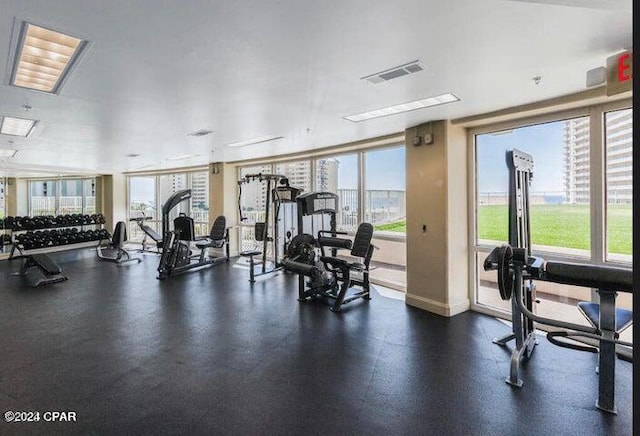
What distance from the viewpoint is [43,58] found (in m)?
2.36

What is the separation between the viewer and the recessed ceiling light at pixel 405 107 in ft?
10.7

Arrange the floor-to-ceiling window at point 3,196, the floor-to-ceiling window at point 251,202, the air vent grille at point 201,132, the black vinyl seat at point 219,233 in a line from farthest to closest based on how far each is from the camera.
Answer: the floor-to-ceiling window at point 3,196 → the black vinyl seat at point 219,233 → the floor-to-ceiling window at point 251,202 → the air vent grille at point 201,132

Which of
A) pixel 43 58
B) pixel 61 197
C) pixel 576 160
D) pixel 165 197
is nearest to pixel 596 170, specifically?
pixel 576 160

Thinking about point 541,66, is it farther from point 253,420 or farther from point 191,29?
point 253,420

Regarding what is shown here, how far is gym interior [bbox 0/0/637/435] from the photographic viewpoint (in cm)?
201

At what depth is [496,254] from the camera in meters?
2.91

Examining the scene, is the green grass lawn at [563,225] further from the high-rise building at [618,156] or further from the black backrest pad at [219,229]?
the black backrest pad at [219,229]

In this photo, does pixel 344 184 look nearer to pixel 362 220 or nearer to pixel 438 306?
pixel 362 220

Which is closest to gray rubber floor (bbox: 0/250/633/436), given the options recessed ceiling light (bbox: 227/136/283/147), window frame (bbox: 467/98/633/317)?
window frame (bbox: 467/98/633/317)

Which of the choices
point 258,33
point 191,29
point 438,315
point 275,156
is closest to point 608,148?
point 438,315

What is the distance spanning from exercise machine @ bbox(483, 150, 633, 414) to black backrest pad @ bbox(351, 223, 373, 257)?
6.39 ft

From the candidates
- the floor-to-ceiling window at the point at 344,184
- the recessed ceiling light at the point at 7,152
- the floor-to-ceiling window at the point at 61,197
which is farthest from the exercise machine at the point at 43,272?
the floor-to-ceiling window at the point at 344,184

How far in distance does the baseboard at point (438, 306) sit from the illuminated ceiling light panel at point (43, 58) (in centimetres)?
421

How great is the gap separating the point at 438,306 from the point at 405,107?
→ 2429 mm
